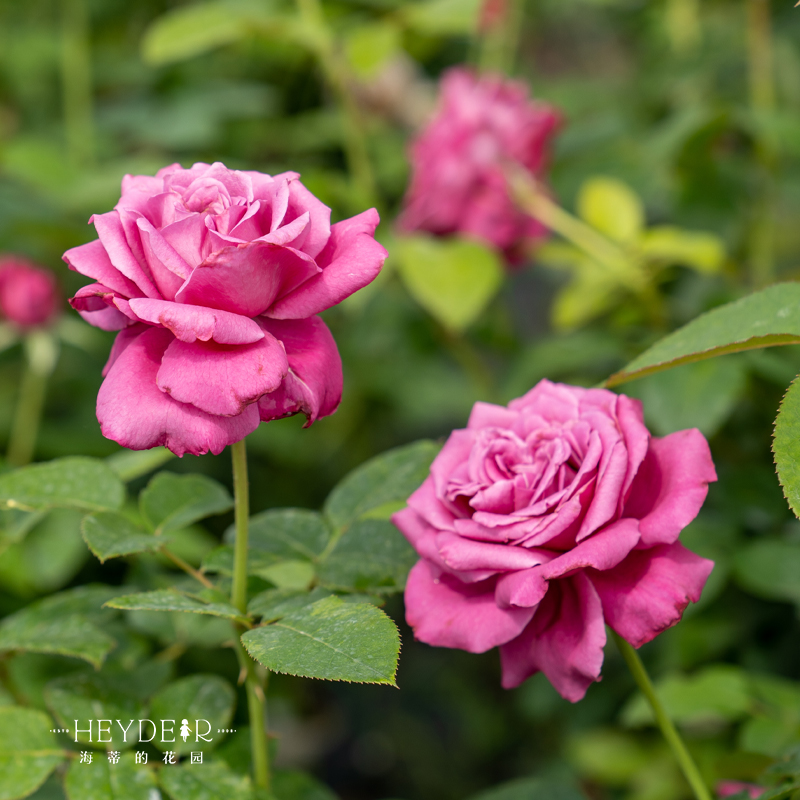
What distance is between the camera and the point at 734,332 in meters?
0.38

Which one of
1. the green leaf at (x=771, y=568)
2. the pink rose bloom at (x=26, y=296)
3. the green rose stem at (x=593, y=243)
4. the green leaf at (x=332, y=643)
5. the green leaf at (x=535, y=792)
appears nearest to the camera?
the green leaf at (x=332, y=643)

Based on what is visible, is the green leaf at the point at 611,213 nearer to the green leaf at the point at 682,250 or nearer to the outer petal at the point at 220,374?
the green leaf at the point at 682,250

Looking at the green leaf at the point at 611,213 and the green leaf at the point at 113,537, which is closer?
the green leaf at the point at 113,537

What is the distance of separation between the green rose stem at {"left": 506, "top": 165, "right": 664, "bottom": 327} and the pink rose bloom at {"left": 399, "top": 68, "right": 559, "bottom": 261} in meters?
0.02

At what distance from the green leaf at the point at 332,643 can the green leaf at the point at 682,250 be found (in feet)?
2.01

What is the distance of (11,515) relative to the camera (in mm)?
559

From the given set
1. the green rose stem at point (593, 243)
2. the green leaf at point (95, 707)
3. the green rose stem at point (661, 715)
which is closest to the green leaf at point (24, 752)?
the green leaf at point (95, 707)

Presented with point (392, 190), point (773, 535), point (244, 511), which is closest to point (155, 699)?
point (244, 511)

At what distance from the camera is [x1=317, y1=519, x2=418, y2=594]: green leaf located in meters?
0.42

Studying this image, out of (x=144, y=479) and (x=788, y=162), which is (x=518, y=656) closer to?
(x=144, y=479)

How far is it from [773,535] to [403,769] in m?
1.04

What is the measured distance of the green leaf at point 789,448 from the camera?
12.8 inches

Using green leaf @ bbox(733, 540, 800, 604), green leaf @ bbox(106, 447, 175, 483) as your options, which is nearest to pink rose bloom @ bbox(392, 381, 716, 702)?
green leaf @ bbox(106, 447, 175, 483)

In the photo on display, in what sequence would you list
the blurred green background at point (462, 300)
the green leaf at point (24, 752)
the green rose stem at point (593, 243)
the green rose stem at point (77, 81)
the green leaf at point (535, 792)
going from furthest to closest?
the green rose stem at point (77, 81) < the green rose stem at point (593, 243) < the blurred green background at point (462, 300) < the green leaf at point (535, 792) < the green leaf at point (24, 752)
